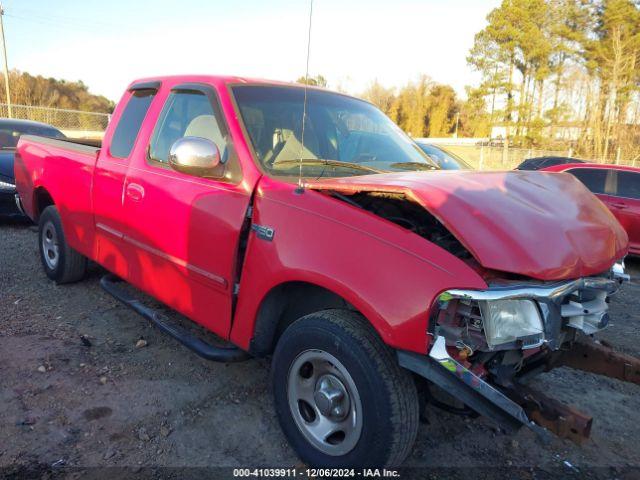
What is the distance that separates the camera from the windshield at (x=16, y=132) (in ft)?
27.5

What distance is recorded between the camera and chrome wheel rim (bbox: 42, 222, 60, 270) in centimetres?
495

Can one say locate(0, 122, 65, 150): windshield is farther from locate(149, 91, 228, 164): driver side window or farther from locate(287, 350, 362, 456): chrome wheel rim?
locate(287, 350, 362, 456): chrome wheel rim

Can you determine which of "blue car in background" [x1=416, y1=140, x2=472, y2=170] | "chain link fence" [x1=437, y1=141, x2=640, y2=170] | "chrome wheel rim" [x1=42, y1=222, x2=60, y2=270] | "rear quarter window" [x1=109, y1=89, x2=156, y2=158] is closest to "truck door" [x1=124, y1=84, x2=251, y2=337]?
"rear quarter window" [x1=109, y1=89, x2=156, y2=158]

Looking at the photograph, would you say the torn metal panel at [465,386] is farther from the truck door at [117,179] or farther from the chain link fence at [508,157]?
the chain link fence at [508,157]

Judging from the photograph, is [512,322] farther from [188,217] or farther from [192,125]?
[192,125]

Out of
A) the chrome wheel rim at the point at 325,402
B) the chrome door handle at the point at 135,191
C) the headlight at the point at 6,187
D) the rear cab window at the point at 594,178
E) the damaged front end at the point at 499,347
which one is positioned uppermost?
the rear cab window at the point at 594,178

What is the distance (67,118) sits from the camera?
23.1m

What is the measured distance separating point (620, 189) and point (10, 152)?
10.2 meters

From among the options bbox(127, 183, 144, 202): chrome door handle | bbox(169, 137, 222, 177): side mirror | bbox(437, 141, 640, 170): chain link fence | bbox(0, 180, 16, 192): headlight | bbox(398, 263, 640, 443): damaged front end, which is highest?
bbox(437, 141, 640, 170): chain link fence

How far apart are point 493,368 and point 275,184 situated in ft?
4.71

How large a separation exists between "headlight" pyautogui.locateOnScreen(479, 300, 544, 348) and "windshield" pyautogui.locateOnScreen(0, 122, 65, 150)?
8.66 m

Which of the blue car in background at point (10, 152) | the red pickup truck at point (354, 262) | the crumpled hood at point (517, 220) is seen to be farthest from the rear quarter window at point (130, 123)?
the blue car in background at point (10, 152)

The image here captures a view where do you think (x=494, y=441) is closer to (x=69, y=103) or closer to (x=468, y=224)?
(x=468, y=224)

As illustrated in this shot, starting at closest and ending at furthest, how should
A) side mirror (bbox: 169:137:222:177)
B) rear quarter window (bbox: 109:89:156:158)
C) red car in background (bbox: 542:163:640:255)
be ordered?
1. side mirror (bbox: 169:137:222:177)
2. rear quarter window (bbox: 109:89:156:158)
3. red car in background (bbox: 542:163:640:255)
